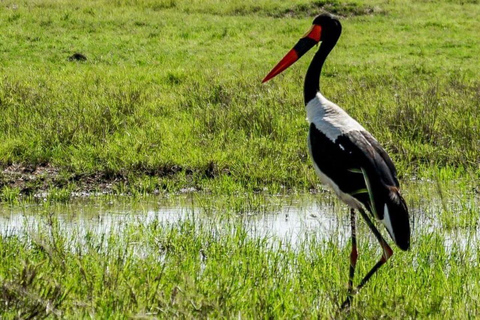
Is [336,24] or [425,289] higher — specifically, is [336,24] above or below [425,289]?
above

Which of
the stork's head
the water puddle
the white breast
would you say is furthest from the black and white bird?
the water puddle

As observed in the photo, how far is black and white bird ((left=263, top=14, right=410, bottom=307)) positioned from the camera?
407 cm

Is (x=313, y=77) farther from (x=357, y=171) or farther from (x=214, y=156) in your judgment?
(x=214, y=156)

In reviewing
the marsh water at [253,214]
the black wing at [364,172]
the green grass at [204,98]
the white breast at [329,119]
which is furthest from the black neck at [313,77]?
the green grass at [204,98]

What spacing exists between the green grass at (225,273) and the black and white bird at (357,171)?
0.71ft

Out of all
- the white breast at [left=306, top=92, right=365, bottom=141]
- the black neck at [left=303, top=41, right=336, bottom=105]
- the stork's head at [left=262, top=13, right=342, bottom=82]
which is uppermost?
the stork's head at [left=262, top=13, right=342, bottom=82]

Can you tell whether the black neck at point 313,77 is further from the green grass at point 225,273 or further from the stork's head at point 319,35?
the green grass at point 225,273

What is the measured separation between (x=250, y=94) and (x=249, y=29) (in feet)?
23.5

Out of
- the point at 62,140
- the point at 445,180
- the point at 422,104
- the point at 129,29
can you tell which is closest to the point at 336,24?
the point at 445,180

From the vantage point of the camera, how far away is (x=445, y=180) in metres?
6.85

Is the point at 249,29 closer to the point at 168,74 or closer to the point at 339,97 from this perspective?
the point at 168,74

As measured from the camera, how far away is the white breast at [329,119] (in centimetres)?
458

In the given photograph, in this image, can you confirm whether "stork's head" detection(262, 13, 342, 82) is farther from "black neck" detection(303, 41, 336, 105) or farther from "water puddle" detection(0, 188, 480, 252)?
"water puddle" detection(0, 188, 480, 252)

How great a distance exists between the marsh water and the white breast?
0.77 metres
